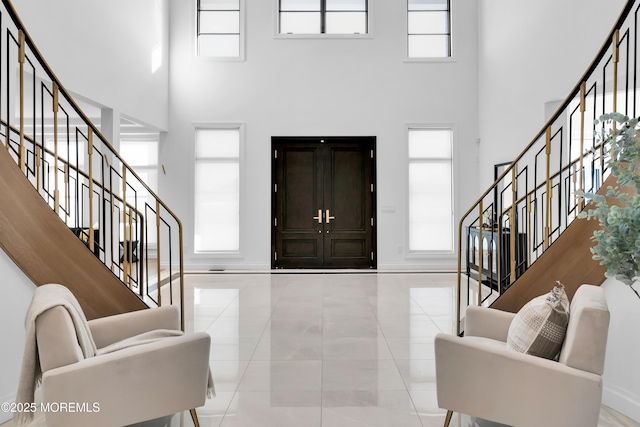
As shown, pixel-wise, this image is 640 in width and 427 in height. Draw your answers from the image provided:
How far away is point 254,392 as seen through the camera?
336cm

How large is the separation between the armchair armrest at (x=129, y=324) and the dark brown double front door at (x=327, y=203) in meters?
6.43

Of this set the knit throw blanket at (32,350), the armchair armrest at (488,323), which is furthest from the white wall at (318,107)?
the knit throw blanket at (32,350)

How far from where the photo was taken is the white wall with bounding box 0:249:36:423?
291 cm

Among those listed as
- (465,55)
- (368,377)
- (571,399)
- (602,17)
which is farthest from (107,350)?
(465,55)

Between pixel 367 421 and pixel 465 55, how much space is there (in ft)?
27.8

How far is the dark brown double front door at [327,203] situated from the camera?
31.9 feet

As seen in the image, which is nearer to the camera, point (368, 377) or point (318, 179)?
point (368, 377)

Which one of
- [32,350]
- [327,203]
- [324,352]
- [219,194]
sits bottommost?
[324,352]

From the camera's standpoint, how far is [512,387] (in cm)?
238

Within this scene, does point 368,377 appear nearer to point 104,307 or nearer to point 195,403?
point 195,403

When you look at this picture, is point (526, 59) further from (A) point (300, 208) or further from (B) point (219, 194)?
(B) point (219, 194)

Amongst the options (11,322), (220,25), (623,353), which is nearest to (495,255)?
(623,353)

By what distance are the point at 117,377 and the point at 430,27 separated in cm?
939

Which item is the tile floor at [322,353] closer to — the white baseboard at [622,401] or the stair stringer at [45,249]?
the white baseboard at [622,401]
